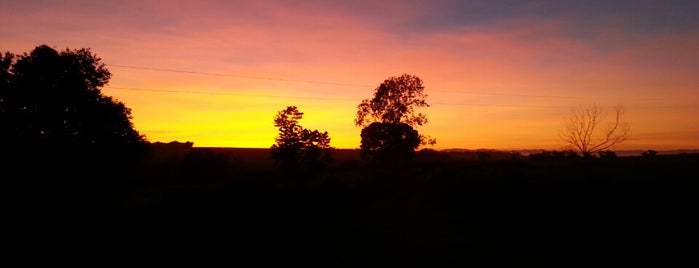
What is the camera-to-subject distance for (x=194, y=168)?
61562 mm

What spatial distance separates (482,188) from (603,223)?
32.0 feet

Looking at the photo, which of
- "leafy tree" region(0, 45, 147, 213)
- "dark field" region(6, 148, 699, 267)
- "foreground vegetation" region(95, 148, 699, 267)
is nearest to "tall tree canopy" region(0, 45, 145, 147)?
"leafy tree" region(0, 45, 147, 213)

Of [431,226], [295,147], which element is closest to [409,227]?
[431,226]

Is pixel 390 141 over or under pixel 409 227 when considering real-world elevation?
over

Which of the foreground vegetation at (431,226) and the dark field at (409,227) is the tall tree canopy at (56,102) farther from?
the foreground vegetation at (431,226)

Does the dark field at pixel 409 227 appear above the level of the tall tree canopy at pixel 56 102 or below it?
below

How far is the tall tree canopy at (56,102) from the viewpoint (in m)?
29.4

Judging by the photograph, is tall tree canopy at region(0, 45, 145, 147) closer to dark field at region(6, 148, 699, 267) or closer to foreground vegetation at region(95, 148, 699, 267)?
dark field at region(6, 148, 699, 267)

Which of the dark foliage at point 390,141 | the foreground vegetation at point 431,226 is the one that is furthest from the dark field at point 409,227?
the dark foliage at point 390,141

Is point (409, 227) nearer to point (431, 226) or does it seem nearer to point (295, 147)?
point (431, 226)

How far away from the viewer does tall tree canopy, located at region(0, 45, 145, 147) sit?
29448 mm

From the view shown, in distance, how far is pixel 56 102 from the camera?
101 feet

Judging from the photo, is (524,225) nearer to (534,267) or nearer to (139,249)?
(534,267)

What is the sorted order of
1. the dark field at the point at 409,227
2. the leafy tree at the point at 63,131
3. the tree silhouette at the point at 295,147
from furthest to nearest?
the tree silhouette at the point at 295,147 → the leafy tree at the point at 63,131 → the dark field at the point at 409,227
